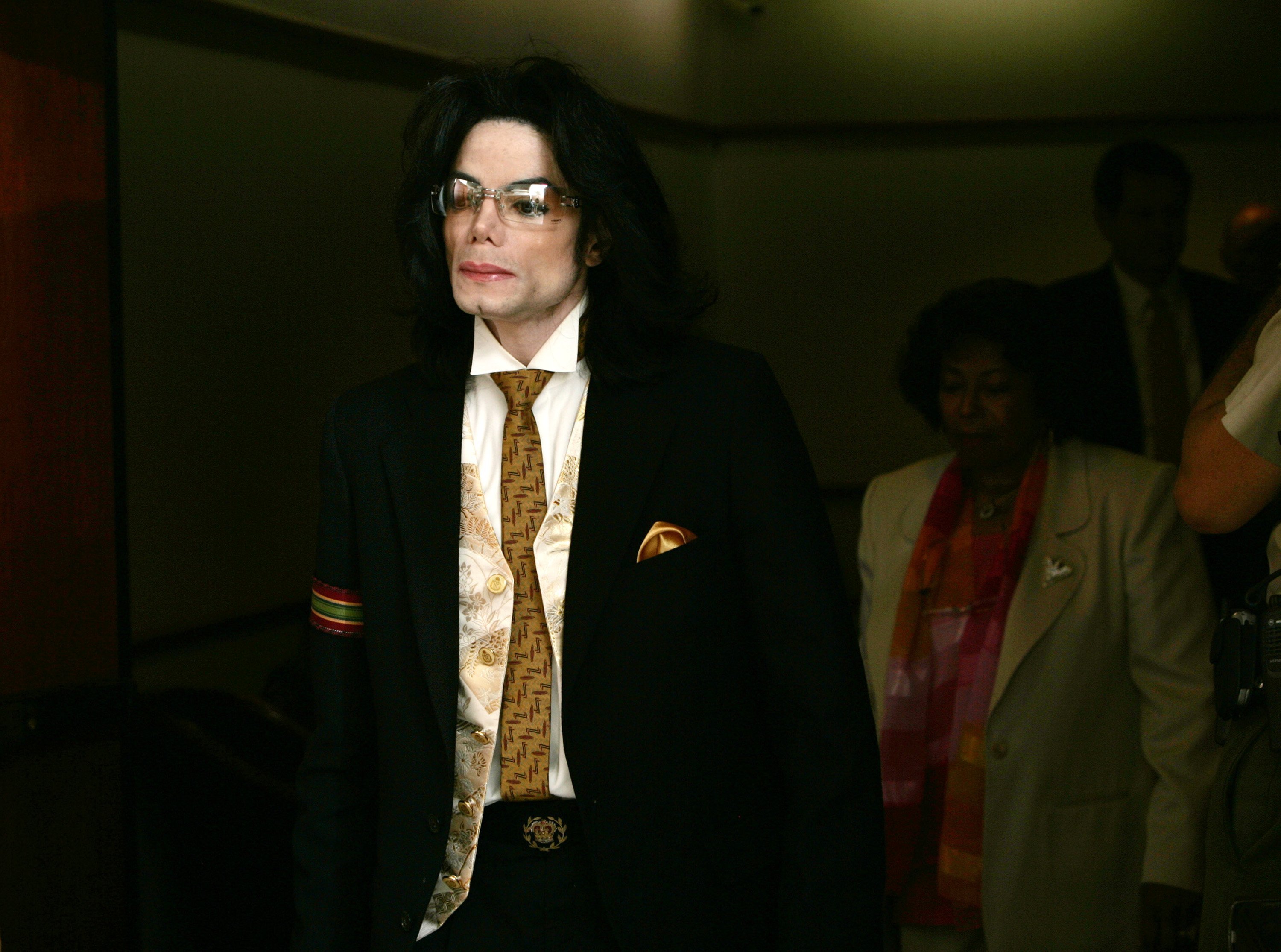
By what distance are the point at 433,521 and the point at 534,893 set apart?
0.43m

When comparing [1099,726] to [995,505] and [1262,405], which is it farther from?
[1262,405]

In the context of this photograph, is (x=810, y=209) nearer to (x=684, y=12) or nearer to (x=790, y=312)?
(x=790, y=312)

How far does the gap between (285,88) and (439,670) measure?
1.69 metres

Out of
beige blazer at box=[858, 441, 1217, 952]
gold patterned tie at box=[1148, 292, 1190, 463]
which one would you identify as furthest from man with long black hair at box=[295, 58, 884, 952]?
gold patterned tie at box=[1148, 292, 1190, 463]

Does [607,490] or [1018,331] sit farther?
[1018,331]

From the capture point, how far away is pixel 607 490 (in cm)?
153

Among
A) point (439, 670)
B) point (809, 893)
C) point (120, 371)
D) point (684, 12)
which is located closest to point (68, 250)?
point (120, 371)

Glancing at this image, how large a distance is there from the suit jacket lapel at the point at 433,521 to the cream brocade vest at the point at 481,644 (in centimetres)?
2

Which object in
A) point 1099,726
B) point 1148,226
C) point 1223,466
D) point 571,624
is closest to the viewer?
point 571,624

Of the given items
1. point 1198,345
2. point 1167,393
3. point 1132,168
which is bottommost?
point 1167,393

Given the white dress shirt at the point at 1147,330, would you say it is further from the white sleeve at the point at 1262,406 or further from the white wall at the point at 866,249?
the white sleeve at the point at 1262,406

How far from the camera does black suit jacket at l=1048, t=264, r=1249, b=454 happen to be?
141 inches

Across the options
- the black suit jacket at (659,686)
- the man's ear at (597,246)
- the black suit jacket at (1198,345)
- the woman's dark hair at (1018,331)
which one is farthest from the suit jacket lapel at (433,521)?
the black suit jacket at (1198,345)

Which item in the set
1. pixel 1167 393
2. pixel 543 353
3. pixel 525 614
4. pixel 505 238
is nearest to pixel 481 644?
pixel 525 614
